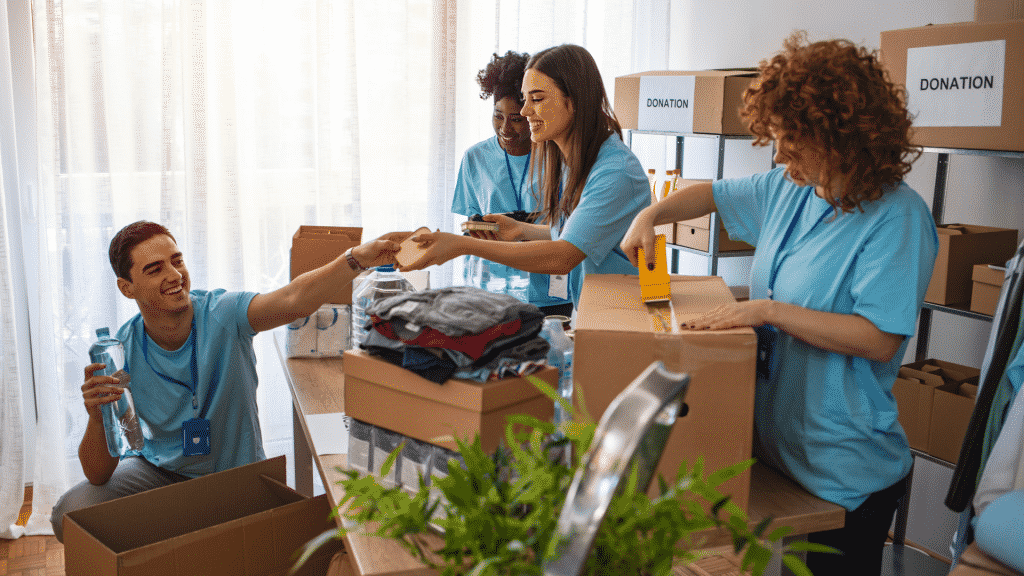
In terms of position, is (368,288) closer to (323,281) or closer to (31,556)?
(323,281)

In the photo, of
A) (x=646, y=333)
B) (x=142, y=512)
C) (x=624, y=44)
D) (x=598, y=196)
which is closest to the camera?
(x=646, y=333)

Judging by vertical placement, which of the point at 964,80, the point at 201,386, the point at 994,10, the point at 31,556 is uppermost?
the point at 994,10

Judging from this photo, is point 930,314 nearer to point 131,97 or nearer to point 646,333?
point 646,333

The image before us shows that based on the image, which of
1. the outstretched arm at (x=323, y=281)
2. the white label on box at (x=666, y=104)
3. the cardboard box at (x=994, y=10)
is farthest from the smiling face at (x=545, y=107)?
the white label on box at (x=666, y=104)

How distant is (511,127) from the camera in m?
2.44

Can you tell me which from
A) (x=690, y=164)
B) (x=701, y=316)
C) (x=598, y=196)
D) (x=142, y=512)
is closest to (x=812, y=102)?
(x=701, y=316)

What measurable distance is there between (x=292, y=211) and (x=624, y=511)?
114 inches

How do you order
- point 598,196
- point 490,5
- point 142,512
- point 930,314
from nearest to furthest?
point 142,512 → point 598,196 → point 930,314 → point 490,5

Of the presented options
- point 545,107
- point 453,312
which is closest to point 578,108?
point 545,107

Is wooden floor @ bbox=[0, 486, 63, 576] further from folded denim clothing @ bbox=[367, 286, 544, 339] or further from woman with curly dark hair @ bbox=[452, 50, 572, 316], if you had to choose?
folded denim clothing @ bbox=[367, 286, 544, 339]

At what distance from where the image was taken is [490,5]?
142 inches

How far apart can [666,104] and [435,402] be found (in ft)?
8.29

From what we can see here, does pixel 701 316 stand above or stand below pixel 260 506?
above

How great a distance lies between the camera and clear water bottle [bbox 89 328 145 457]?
1903mm
